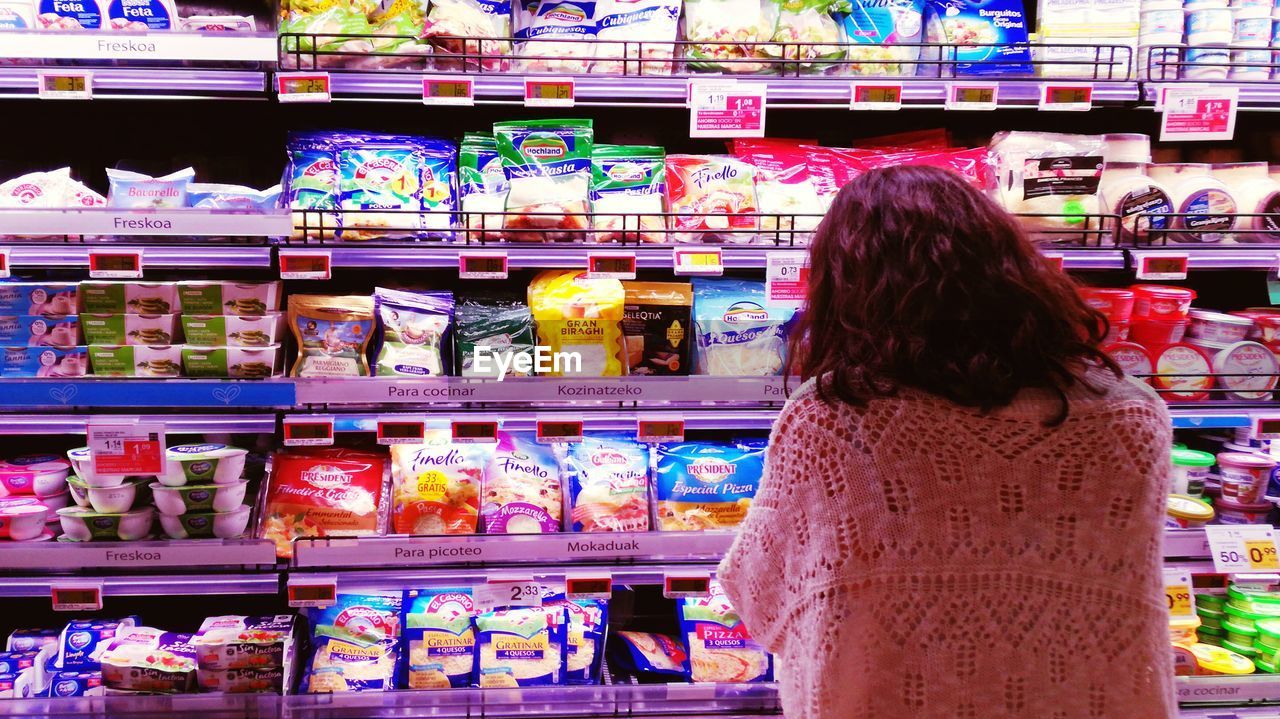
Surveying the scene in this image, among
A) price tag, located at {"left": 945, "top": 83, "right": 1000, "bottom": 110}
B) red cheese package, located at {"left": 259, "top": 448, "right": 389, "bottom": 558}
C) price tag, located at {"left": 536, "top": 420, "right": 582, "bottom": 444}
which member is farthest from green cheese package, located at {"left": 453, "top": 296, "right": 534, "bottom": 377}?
price tag, located at {"left": 945, "top": 83, "right": 1000, "bottom": 110}

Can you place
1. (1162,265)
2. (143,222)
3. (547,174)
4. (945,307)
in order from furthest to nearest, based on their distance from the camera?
(547,174) < (1162,265) < (143,222) < (945,307)

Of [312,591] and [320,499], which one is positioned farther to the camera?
[320,499]

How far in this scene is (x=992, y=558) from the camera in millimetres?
1037

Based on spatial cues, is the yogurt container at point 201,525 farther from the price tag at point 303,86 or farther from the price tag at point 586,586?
the price tag at point 303,86

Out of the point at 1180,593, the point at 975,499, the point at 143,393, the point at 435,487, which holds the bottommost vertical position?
the point at 1180,593

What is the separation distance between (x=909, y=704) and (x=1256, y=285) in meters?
2.15

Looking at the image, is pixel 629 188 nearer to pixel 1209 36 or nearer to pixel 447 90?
pixel 447 90

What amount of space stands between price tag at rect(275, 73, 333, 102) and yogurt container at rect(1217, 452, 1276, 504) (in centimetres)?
234

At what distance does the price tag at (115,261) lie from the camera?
1875 mm

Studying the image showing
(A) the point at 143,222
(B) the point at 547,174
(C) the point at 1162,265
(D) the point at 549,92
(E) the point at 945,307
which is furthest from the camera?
(B) the point at 547,174

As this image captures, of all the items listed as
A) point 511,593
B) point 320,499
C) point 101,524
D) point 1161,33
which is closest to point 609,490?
point 511,593

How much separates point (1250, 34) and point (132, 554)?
2918mm

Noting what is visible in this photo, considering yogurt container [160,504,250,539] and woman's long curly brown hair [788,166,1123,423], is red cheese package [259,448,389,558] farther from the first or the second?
woman's long curly brown hair [788,166,1123,423]

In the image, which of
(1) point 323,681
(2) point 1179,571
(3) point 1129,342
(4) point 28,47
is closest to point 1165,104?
(3) point 1129,342
